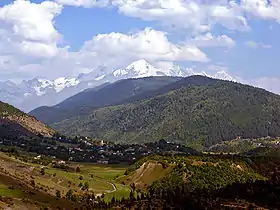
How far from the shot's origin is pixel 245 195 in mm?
156625

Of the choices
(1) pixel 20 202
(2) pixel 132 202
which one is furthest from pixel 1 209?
(2) pixel 132 202

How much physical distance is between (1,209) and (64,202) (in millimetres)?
45394

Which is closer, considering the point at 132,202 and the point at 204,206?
the point at 204,206

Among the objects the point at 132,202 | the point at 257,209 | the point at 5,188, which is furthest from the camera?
the point at 5,188

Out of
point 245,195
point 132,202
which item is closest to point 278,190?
point 245,195

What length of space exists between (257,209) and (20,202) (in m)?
79.6

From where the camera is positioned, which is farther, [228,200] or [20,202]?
[20,202]

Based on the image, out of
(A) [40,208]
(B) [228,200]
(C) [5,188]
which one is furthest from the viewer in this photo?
(C) [5,188]

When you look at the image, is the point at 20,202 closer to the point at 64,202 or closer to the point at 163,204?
the point at 64,202

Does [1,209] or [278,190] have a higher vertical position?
[278,190]

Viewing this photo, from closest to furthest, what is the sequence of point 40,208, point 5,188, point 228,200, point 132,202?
point 228,200 < point 132,202 < point 40,208 < point 5,188

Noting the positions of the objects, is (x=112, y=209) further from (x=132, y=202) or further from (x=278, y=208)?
(x=278, y=208)

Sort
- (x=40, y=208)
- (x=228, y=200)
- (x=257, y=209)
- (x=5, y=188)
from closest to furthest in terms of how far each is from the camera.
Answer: (x=257, y=209)
(x=228, y=200)
(x=40, y=208)
(x=5, y=188)

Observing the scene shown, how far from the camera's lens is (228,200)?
152000 millimetres
